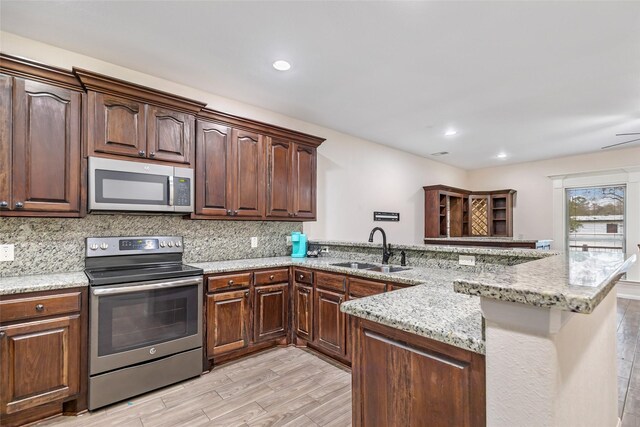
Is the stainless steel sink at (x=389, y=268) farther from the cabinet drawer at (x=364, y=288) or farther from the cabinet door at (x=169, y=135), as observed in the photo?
the cabinet door at (x=169, y=135)

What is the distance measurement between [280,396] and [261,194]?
6.27ft

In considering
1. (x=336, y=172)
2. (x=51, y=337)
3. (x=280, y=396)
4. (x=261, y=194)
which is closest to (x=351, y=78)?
(x=261, y=194)

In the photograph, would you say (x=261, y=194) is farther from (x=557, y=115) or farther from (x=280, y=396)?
(x=557, y=115)

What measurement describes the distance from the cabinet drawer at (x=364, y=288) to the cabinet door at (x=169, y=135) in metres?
1.83

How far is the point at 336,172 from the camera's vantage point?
4.69m

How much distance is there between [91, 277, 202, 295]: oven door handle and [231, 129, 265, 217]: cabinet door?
871 millimetres

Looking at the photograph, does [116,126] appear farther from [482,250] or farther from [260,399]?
[482,250]

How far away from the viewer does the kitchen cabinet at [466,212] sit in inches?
249

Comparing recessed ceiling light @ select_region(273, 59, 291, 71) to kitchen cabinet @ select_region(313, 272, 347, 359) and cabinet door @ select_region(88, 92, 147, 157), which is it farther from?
kitchen cabinet @ select_region(313, 272, 347, 359)

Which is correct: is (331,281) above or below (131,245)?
below

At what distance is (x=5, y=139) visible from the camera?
2133 millimetres

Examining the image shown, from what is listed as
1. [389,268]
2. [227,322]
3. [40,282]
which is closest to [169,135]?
[40,282]

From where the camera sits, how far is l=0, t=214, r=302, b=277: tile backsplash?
2.38 metres

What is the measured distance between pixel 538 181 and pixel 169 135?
6944mm
